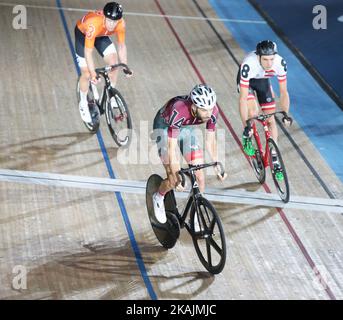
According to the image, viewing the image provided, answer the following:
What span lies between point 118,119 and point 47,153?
716 millimetres

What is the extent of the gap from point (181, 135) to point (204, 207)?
674 millimetres

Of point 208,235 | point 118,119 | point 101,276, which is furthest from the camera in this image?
point 118,119

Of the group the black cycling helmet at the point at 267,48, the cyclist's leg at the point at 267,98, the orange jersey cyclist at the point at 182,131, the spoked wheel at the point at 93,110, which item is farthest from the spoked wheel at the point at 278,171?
the spoked wheel at the point at 93,110

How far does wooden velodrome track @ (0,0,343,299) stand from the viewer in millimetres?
6395

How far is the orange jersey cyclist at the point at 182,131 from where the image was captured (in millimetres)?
6195

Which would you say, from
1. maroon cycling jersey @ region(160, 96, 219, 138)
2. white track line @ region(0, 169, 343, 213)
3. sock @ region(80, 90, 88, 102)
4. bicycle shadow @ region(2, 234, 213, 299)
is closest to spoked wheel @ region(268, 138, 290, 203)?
white track line @ region(0, 169, 343, 213)

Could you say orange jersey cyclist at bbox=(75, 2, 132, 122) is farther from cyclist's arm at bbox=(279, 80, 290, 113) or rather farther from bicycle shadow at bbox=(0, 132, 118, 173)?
cyclist's arm at bbox=(279, 80, 290, 113)

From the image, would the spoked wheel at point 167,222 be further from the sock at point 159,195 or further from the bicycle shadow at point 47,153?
the bicycle shadow at point 47,153

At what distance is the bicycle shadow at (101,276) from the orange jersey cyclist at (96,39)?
1.71 metres

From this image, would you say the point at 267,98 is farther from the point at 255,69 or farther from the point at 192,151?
the point at 192,151

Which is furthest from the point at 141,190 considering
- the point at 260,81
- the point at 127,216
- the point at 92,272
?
the point at 260,81

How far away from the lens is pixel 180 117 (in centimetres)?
633
